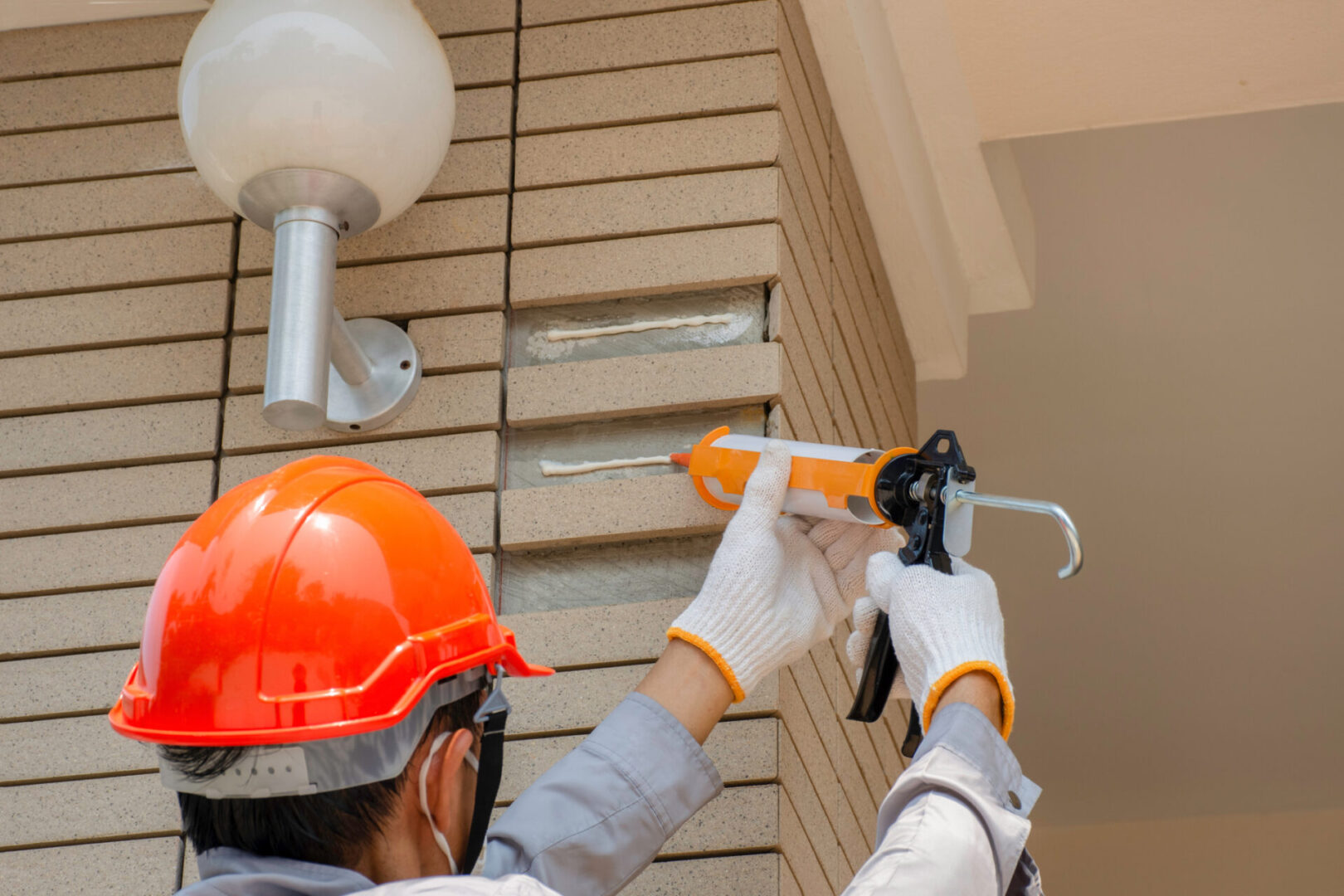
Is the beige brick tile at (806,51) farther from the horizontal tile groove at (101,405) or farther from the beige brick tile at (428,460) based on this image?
the horizontal tile groove at (101,405)

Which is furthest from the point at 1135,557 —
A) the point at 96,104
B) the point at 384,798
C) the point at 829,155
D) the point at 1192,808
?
the point at 384,798

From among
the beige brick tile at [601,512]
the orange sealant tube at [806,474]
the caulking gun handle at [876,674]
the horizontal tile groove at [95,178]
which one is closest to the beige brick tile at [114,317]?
the horizontal tile groove at [95,178]

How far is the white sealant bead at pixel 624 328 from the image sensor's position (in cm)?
222

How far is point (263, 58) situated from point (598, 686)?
0.96m

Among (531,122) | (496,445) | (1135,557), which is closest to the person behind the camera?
(496,445)

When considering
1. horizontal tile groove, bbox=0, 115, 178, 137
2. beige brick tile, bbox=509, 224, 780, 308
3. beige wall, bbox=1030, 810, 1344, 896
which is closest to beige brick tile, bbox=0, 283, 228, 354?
horizontal tile groove, bbox=0, 115, 178, 137

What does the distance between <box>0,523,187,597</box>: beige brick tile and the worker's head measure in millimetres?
720

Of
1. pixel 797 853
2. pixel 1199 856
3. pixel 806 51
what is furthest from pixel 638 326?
pixel 1199 856

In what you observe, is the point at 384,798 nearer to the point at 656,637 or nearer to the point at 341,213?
the point at 656,637

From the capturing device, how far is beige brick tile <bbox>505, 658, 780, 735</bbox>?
2.04 m

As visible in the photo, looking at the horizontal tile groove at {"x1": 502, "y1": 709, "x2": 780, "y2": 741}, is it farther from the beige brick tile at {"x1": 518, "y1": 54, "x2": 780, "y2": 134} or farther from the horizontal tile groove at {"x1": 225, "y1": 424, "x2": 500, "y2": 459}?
the beige brick tile at {"x1": 518, "y1": 54, "x2": 780, "y2": 134}

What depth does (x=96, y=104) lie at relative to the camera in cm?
254

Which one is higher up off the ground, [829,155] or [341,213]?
[829,155]

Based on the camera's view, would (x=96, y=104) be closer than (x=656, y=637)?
No
